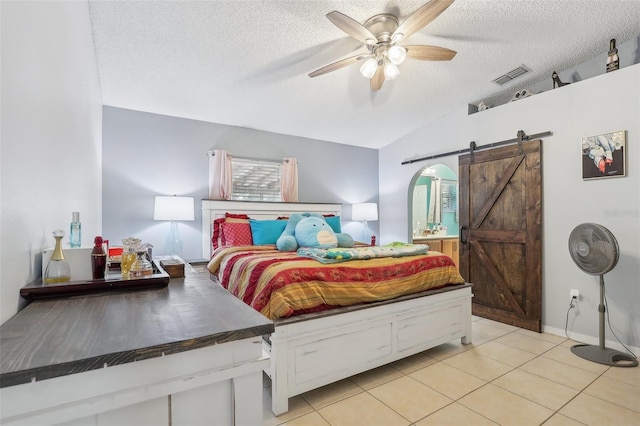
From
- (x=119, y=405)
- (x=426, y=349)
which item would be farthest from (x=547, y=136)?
(x=119, y=405)

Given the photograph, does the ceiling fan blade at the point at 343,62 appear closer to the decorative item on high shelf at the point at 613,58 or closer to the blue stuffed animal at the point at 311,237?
the blue stuffed animal at the point at 311,237

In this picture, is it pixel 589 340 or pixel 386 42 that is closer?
pixel 386 42

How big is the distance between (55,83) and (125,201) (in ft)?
8.10

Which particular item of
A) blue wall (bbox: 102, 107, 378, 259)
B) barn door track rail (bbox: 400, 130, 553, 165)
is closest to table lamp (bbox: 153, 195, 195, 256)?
blue wall (bbox: 102, 107, 378, 259)

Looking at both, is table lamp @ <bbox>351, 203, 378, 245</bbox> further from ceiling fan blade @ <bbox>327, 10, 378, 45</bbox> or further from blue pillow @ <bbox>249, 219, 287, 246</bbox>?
ceiling fan blade @ <bbox>327, 10, 378, 45</bbox>

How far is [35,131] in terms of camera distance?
43.2 inches

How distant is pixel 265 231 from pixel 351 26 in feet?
7.48

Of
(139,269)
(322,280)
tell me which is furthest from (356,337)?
(139,269)

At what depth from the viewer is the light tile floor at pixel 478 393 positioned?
182cm

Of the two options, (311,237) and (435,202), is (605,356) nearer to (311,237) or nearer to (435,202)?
(311,237)

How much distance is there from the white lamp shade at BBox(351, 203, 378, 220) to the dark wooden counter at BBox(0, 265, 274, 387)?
3838 mm

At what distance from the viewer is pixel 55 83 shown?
1.37 m

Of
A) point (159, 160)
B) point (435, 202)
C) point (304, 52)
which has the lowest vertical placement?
point (435, 202)

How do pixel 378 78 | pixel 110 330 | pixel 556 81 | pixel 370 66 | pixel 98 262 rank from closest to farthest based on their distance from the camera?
pixel 110 330 < pixel 98 262 < pixel 370 66 < pixel 378 78 < pixel 556 81
